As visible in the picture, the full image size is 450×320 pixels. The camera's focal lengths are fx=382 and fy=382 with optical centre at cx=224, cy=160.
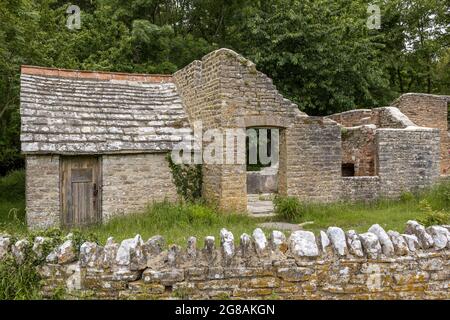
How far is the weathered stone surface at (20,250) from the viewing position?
372 centimetres

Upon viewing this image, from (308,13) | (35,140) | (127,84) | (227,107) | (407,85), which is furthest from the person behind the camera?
(407,85)

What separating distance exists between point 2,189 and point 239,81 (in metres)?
10.9

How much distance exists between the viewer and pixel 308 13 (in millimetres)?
19250

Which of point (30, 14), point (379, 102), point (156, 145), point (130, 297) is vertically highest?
point (30, 14)

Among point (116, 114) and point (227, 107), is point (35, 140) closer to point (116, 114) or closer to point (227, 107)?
point (116, 114)

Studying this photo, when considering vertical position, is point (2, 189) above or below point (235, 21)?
below

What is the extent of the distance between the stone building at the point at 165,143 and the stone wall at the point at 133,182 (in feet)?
0.09

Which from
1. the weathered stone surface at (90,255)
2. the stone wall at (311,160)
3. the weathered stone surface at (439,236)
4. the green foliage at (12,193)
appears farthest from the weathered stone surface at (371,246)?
the green foliage at (12,193)

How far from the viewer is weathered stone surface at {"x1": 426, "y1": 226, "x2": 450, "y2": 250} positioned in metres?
3.96

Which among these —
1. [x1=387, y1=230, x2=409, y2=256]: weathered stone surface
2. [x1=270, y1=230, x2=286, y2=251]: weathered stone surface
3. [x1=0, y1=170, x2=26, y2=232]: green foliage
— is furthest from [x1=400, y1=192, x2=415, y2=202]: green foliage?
[x1=0, y1=170, x2=26, y2=232]: green foliage

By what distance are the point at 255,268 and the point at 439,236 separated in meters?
1.99

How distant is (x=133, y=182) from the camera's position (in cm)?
1043

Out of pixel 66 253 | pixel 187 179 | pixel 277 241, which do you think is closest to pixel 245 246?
pixel 277 241

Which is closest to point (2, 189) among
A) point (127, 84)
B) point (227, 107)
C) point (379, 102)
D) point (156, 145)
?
point (127, 84)
